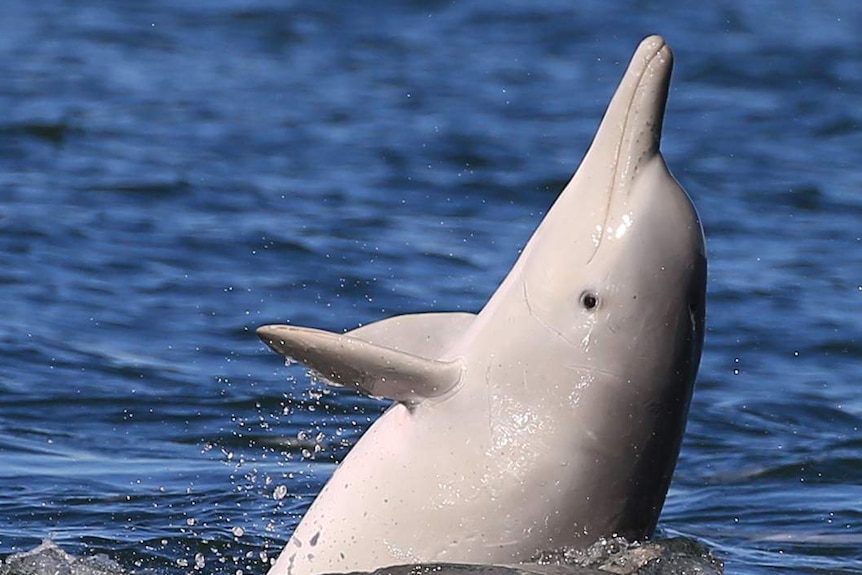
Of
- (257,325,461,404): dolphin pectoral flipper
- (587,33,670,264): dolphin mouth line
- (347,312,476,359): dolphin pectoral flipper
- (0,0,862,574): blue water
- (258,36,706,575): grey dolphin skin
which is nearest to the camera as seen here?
(257,325,461,404): dolphin pectoral flipper

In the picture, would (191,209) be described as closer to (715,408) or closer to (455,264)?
(455,264)

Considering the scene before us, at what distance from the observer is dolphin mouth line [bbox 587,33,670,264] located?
686 cm

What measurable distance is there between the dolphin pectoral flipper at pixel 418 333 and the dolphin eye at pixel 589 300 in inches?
21.8

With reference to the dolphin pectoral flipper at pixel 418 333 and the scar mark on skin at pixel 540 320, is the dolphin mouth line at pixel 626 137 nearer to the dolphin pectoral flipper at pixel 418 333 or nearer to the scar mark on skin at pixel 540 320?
the scar mark on skin at pixel 540 320

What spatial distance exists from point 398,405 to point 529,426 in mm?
551

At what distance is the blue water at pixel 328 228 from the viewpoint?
9906 mm

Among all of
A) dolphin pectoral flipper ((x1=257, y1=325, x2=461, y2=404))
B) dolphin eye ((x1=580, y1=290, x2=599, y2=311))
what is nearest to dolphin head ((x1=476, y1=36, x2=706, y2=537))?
dolphin eye ((x1=580, y1=290, x2=599, y2=311))

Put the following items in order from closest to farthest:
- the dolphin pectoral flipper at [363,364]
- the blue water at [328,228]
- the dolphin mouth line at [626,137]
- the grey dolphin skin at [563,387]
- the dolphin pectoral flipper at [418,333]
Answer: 1. the dolphin pectoral flipper at [363,364]
2. the grey dolphin skin at [563,387]
3. the dolphin mouth line at [626,137]
4. the dolphin pectoral flipper at [418,333]
5. the blue water at [328,228]

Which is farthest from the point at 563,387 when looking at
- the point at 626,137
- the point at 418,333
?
the point at 626,137

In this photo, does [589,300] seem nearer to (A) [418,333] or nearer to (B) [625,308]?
(B) [625,308]

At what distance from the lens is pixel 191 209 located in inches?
623

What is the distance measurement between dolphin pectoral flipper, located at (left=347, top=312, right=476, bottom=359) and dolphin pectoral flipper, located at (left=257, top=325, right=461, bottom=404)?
0.79ft

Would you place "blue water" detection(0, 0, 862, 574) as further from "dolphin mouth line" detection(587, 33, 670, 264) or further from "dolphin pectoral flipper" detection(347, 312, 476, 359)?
"dolphin mouth line" detection(587, 33, 670, 264)

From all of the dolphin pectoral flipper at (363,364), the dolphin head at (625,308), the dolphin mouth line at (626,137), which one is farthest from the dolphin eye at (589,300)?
the dolphin pectoral flipper at (363,364)
